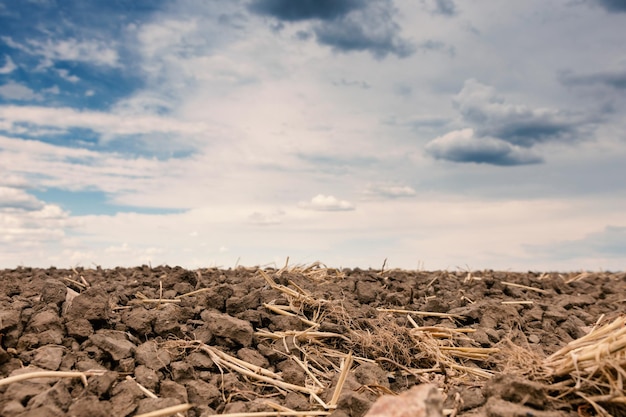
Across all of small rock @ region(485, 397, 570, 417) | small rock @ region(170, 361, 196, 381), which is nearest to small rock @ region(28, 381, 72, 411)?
small rock @ region(170, 361, 196, 381)

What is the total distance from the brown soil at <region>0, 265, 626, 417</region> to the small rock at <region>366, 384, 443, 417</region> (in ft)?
1.85

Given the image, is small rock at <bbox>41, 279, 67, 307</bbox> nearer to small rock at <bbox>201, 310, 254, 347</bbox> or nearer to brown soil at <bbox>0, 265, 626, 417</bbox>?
brown soil at <bbox>0, 265, 626, 417</bbox>

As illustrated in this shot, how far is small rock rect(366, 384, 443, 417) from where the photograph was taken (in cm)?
244

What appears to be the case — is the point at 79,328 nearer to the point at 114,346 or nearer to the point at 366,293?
the point at 114,346

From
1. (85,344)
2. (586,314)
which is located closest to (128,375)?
(85,344)

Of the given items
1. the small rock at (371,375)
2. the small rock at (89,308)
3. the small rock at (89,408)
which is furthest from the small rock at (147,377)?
the small rock at (371,375)

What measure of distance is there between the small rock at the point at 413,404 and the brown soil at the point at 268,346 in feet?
1.85

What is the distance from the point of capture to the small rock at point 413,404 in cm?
244

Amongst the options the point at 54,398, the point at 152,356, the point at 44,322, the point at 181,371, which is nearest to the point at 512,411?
the point at 181,371

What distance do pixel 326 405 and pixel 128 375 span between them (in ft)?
4.40

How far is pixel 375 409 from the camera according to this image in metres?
2.71

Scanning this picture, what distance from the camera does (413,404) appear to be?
2607 mm

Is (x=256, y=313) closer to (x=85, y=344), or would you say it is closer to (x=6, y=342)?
(x=85, y=344)

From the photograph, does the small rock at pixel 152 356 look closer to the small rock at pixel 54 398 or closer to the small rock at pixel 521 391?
the small rock at pixel 54 398
